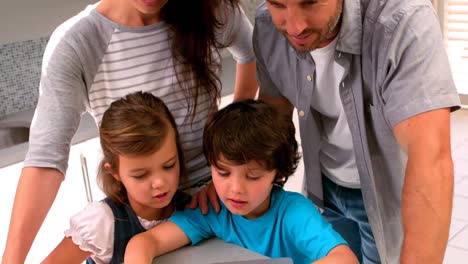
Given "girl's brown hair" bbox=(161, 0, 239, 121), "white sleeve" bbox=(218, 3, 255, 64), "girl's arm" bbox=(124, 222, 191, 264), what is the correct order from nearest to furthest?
"girl's arm" bbox=(124, 222, 191, 264)
"girl's brown hair" bbox=(161, 0, 239, 121)
"white sleeve" bbox=(218, 3, 255, 64)

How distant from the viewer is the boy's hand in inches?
52.4

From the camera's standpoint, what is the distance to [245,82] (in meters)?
1.78

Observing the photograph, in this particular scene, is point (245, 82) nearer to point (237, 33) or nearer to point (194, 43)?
point (237, 33)

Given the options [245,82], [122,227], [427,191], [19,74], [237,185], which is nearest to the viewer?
[427,191]

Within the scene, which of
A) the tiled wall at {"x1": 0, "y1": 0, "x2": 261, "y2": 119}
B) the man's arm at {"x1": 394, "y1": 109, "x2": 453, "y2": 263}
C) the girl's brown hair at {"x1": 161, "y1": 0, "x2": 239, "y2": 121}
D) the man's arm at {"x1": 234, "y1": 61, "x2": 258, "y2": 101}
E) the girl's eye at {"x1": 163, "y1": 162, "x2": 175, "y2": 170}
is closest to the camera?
the man's arm at {"x1": 394, "y1": 109, "x2": 453, "y2": 263}

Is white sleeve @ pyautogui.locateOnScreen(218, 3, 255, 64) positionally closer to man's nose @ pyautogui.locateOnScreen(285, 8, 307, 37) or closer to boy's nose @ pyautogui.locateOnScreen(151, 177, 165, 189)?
man's nose @ pyautogui.locateOnScreen(285, 8, 307, 37)

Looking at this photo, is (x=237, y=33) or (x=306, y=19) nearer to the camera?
(x=306, y=19)

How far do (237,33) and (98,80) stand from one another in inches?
15.3

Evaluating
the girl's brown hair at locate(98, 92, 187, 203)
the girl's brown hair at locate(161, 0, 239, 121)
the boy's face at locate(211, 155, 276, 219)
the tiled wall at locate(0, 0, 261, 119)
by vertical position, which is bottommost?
the tiled wall at locate(0, 0, 261, 119)

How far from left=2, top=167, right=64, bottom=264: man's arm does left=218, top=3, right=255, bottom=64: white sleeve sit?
0.53 meters

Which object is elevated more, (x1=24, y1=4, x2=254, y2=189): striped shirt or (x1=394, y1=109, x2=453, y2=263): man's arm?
(x1=24, y1=4, x2=254, y2=189): striped shirt

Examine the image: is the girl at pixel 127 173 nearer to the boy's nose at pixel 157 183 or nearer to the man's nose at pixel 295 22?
the boy's nose at pixel 157 183

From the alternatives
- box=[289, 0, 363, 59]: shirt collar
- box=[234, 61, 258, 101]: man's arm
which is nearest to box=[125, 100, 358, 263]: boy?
box=[289, 0, 363, 59]: shirt collar

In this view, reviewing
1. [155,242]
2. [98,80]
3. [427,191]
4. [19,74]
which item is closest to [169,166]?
[155,242]
